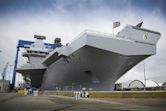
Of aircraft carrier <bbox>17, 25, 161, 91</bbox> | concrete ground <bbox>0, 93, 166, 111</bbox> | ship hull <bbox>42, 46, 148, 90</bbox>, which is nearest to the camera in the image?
concrete ground <bbox>0, 93, 166, 111</bbox>

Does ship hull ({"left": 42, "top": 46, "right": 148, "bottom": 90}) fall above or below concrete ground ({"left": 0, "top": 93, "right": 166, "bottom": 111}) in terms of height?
above

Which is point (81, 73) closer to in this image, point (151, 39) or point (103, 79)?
point (103, 79)

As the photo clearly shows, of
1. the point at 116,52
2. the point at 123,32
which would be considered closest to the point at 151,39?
the point at 123,32

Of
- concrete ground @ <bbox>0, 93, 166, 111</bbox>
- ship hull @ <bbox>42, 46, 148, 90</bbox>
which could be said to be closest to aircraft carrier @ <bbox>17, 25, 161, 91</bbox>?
ship hull @ <bbox>42, 46, 148, 90</bbox>

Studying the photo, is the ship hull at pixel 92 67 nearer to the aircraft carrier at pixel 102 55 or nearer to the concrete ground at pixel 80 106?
the aircraft carrier at pixel 102 55

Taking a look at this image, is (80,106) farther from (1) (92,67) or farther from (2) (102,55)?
(1) (92,67)

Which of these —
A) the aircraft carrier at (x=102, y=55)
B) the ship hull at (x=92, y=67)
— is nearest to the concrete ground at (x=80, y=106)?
the aircraft carrier at (x=102, y=55)

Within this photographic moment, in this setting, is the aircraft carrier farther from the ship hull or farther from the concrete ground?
the concrete ground

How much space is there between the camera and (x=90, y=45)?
21891 millimetres

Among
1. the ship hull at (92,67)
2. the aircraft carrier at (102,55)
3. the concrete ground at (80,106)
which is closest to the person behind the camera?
the concrete ground at (80,106)

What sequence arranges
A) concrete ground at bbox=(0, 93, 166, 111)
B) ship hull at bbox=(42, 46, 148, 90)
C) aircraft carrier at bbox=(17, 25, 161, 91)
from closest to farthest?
concrete ground at bbox=(0, 93, 166, 111) < aircraft carrier at bbox=(17, 25, 161, 91) < ship hull at bbox=(42, 46, 148, 90)

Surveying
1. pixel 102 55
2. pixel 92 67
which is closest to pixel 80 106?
pixel 102 55

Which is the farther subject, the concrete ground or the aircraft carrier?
the aircraft carrier

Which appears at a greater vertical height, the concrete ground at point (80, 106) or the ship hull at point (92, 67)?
the ship hull at point (92, 67)
